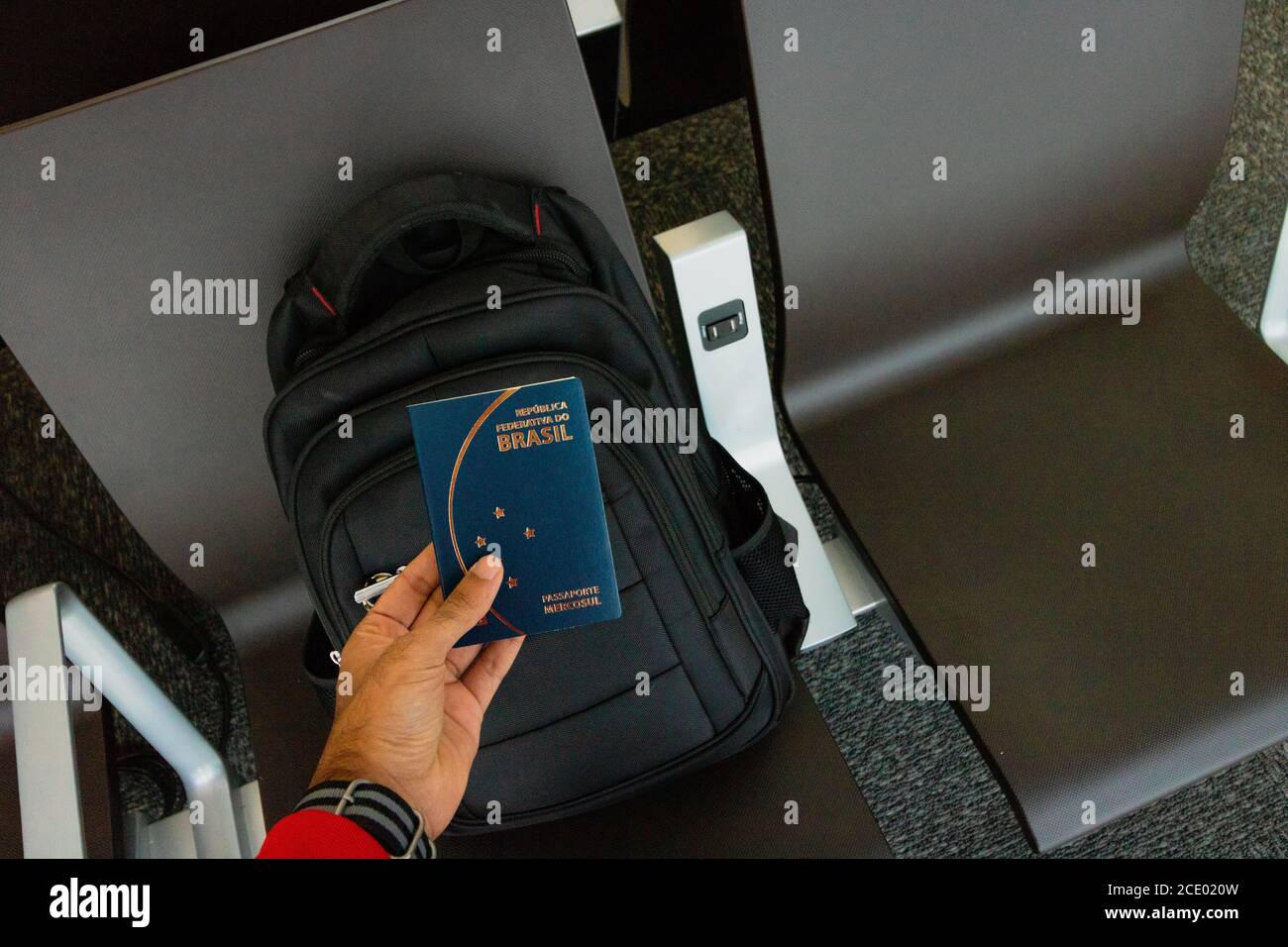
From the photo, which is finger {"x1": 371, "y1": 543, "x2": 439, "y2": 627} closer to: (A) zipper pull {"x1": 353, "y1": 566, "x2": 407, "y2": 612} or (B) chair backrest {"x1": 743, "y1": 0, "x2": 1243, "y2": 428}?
(A) zipper pull {"x1": 353, "y1": 566, "x2": 407, "y2": 612}

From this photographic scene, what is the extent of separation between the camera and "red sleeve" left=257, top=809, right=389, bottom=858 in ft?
1.96

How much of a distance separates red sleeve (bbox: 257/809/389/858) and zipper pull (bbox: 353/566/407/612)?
0.17 metres

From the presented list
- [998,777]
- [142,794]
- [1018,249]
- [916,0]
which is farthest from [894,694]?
[142,794]

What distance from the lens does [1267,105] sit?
1.53m

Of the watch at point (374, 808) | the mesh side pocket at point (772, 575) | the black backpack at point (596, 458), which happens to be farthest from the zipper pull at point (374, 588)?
the mesh side pocket at point (772, 575)

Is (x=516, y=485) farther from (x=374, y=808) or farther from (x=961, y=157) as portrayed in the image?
(x=961, y=157)

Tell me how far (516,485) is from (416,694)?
0.15 m

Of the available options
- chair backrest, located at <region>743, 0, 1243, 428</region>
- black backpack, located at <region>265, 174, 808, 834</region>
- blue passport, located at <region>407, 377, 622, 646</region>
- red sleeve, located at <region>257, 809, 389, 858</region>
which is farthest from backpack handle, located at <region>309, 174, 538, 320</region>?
red sleeve, located at <region>257, 809, 389, 858</region>

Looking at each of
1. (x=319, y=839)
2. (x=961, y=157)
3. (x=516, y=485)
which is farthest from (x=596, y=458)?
(x=961, y=157)

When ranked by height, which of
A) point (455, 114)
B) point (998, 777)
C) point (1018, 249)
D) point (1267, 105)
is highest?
point (1267, 105)

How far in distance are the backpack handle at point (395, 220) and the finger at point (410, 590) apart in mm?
196

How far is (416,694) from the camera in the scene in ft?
2.15
